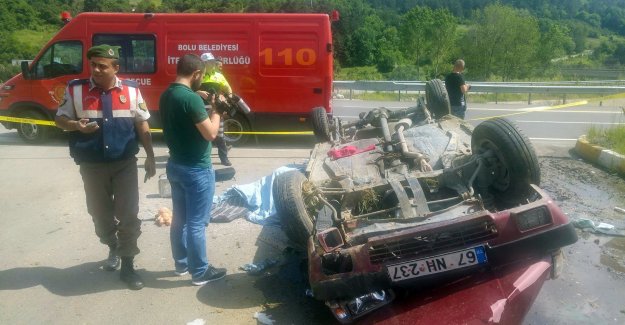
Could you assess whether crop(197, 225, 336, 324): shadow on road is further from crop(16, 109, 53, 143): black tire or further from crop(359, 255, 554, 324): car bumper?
crop(16, 109, 53, 143): black tire

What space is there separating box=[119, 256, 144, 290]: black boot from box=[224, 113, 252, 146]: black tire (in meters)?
6.13

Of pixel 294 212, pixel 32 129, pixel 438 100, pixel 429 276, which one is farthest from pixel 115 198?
pixel 32 129

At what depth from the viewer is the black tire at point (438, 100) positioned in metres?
7.12

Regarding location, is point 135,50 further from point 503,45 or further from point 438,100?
point 503,45

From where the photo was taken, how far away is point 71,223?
5965 mm

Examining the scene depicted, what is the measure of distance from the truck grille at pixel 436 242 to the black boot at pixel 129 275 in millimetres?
2066

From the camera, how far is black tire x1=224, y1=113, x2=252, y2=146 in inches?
413

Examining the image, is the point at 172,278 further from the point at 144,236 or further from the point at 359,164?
the point at 359,164

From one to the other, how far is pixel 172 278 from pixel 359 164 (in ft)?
6.41

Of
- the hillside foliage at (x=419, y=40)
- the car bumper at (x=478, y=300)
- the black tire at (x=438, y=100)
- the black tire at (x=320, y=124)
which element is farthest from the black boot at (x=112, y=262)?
the hillside foliage at (x=419, y=40)

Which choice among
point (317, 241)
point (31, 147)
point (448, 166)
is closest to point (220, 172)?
point (448, 166)

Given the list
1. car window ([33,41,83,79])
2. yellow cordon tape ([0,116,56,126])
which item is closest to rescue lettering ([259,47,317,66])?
car window ([33,41,83,79])

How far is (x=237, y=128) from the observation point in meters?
10.5

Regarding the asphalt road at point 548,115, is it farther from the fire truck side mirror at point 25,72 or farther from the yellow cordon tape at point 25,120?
the fire truck side mirror at point 25,72
